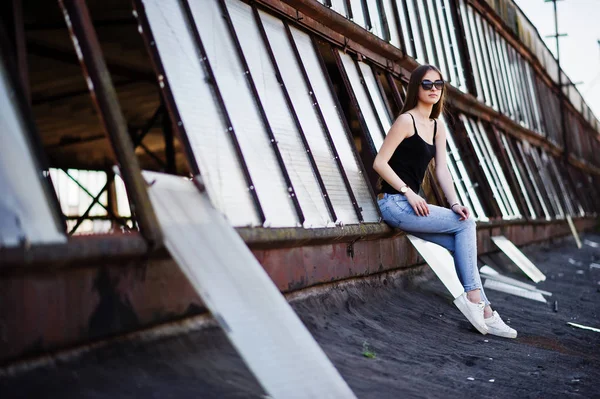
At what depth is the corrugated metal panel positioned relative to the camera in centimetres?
698

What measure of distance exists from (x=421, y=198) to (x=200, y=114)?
2188mm

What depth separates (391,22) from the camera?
10.1 m

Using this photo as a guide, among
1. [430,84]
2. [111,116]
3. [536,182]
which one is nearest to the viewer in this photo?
[111,116]

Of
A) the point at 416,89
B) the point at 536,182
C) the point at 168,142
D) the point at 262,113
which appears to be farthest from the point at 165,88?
the point at 536,182

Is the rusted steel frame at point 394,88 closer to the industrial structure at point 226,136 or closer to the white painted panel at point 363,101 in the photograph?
the industrial structure at point 226,136

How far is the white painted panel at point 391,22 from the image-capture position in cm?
995

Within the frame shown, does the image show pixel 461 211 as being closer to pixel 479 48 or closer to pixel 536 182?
pixel 479 48

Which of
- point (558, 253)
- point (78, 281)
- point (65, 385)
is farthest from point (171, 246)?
point (558, 253)

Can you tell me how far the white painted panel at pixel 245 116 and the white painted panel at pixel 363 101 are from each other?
2523mm

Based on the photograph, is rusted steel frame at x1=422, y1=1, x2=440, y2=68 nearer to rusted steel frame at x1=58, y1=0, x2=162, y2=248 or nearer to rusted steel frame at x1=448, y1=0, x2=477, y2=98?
rusted steel frame at x1=448, y1=0, x2=477, y2=98

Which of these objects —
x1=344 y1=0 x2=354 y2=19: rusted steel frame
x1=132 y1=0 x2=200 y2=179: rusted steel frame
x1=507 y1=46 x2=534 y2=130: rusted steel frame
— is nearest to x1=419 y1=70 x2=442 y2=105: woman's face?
x1=344 y1=0 x2=354 y2=19: rusted steel frame

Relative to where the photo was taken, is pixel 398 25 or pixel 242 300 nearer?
pixel 242 300

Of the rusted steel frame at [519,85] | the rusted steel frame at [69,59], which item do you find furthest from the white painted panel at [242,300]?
the rusted steel frame at [519,85]

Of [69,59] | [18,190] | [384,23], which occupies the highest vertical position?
[384,23]
